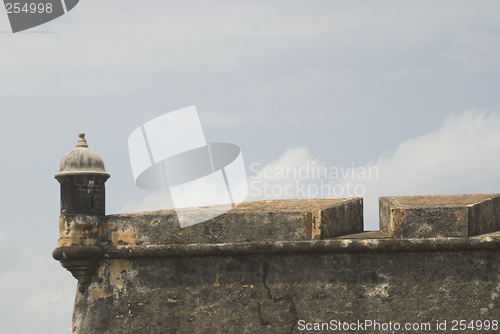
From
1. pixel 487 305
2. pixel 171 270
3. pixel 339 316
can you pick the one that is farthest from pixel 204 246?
pixel 487 305

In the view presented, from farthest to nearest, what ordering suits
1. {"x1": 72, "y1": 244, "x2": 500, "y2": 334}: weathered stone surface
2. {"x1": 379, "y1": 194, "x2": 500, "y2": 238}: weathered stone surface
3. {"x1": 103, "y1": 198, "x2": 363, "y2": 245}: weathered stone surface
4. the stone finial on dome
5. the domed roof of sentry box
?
the stone finial on dome, the domed roof of sentry box, {"x1": 103, "y1": 198, "x2": 363, "y2": 245}: weathered stone surface, {"x1": 379, "y1": 194, "x2": 500, "y2": 238}: weathered stone surface, {"x1": 72, "y1": 244, "x2": 500, "y2": 334}: weathered stone surface

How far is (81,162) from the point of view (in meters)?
7.63

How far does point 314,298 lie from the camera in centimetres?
708

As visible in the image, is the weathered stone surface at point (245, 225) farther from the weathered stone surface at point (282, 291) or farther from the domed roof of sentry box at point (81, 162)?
the domed roof of sentry box at point (81, 162)

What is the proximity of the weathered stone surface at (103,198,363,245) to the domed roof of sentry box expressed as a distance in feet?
1.85

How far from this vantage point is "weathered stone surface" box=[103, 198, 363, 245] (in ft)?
23.8

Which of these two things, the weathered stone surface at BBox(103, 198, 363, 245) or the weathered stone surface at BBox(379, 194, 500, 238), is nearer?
Result: the weathered stone surface at BBox(379, 194, 500, 238)

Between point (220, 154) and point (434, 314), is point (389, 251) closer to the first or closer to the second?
point (434, 314)

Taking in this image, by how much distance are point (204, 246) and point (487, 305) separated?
115 inches

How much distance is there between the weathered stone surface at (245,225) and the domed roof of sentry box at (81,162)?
0.56m

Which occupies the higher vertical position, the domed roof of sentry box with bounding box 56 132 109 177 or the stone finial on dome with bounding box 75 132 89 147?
the stone finial on dome with bounding box 75 132 89 147

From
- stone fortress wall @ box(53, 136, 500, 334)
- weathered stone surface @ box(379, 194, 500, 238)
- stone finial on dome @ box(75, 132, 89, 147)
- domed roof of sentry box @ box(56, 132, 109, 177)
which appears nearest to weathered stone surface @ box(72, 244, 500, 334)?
stone fortress wall @ box(53, 136, 500, 334)

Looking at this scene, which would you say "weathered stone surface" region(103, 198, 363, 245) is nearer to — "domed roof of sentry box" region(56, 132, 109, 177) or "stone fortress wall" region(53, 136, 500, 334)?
"stone fortress wall" region(53, 136, 500, 334)

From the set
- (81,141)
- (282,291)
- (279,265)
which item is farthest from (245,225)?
(81,141)
